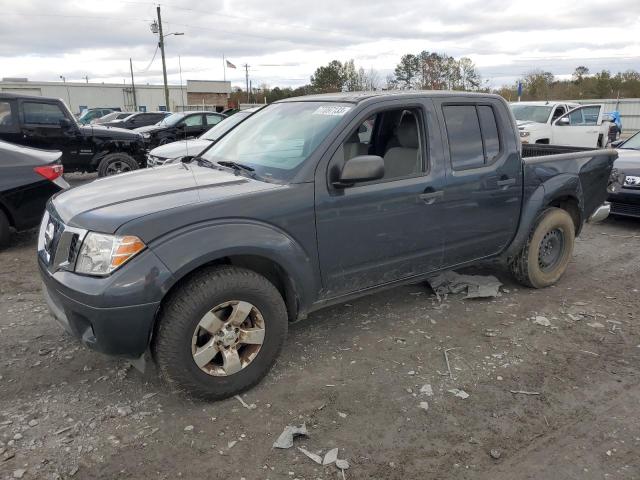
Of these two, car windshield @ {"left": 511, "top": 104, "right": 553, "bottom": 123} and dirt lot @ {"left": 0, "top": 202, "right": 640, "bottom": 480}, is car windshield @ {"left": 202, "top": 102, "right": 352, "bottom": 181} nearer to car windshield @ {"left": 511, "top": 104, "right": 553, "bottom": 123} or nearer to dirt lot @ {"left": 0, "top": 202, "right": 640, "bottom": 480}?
dirt lot @ {"left": 0, "top": 202, "right": 640, "bottom": 480}

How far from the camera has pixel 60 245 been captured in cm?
297

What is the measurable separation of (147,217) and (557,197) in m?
3.76

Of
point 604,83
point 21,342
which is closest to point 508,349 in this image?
point 21,342

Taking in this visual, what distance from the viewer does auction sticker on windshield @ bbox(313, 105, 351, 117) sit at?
A: 3.61 m

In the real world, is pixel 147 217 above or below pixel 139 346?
above

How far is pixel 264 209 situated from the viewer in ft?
10.2

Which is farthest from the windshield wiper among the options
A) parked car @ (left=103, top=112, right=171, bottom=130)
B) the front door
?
parked car @ (left=103, top=112, right=171, bottom=130)

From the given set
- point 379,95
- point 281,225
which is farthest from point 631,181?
point 281,225

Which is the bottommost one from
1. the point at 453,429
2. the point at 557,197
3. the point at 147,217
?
the point at 453,429

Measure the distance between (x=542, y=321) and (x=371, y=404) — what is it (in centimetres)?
196

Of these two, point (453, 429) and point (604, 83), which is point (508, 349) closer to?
point (453, 429)

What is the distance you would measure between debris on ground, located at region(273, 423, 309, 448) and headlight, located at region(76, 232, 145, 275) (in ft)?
4.16

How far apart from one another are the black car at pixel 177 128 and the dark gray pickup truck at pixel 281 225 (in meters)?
8.35

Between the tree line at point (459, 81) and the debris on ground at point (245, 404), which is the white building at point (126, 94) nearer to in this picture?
the tree line at point (459, 81)
